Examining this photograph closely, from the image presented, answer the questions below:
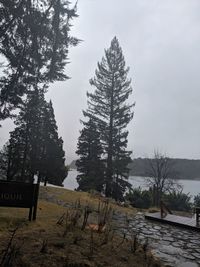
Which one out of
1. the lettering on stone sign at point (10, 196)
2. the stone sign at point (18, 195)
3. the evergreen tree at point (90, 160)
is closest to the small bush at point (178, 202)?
the evergreen tree at point (90, 160)

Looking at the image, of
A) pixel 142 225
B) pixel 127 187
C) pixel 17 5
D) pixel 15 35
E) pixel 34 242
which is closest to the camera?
pixel 34 242

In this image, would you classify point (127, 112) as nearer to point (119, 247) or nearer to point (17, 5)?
point (17, 5)

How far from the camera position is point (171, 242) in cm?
770

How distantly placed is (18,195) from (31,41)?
163 inches

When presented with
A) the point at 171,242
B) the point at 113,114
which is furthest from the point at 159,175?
the point at 171,242

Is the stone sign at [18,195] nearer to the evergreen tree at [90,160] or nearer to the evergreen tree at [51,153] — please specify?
the evergreen tree at [51,153]

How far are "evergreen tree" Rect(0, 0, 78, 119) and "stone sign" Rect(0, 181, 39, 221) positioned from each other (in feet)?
11.9

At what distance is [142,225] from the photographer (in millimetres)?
9984

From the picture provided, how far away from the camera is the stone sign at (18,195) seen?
676 cm

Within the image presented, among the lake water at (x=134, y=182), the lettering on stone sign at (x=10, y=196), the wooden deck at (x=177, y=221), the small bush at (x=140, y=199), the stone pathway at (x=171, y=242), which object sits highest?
the lake water at (x=134, y=182)

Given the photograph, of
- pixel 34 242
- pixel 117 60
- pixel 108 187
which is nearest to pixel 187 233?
pixel 34 242

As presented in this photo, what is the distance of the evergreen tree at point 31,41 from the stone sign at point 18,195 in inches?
143

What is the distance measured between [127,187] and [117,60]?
1235 centimetres

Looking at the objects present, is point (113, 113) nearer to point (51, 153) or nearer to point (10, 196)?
point (51, 153)
